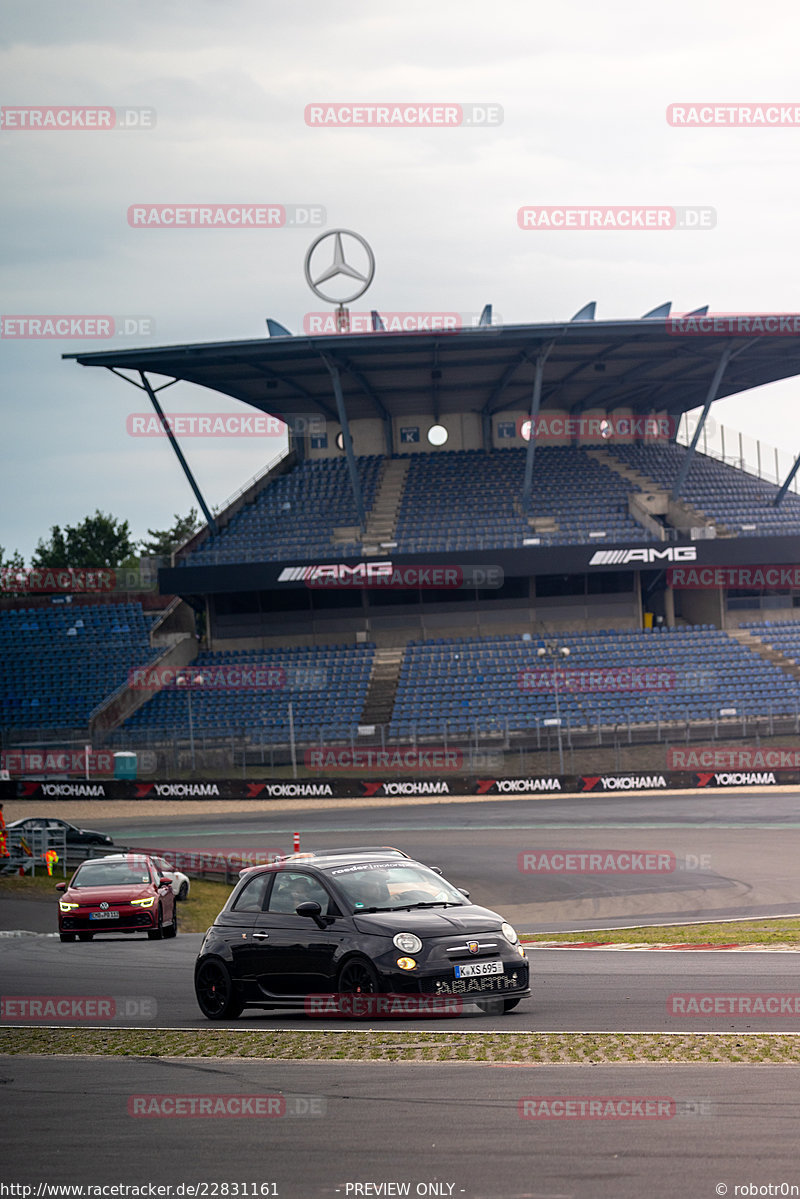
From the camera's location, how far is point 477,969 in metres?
10.7

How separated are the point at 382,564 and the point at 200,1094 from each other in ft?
157

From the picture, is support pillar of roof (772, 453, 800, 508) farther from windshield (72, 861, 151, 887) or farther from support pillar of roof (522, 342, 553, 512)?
windshield (72, 861, 151, 887)

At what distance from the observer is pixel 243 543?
198 feet

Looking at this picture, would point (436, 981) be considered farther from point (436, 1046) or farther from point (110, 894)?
point (110, 894)

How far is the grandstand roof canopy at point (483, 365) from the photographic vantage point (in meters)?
54.0

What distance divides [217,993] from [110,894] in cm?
893

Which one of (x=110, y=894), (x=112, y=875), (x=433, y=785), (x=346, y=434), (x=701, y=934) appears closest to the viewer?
(x=701, y=934)

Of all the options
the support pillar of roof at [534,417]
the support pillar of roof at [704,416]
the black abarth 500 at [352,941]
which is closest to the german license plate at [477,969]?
the black abarth 500 at [352,941]

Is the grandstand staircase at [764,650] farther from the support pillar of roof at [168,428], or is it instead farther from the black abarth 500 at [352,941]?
the black abarth 500 at [352,941]

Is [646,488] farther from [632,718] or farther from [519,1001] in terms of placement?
[519,1001]

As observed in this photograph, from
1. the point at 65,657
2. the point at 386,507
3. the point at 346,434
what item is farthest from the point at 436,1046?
the point at 386,507

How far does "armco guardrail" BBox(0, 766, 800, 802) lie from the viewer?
42.8 meters

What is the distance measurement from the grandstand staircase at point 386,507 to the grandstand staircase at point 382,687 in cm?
481

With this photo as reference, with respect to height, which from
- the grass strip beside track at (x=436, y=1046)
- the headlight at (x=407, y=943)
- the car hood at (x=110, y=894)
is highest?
the headlight at (x=407, y=943)
